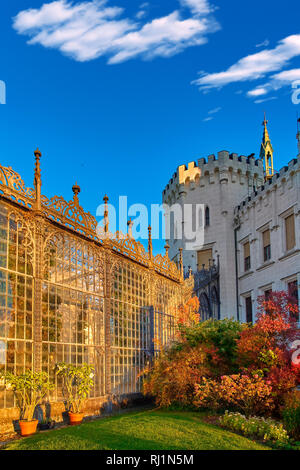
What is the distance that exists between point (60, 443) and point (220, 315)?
84.0 ft

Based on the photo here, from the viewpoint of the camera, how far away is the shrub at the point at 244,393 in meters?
12.0

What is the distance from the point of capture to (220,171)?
35.9 meters

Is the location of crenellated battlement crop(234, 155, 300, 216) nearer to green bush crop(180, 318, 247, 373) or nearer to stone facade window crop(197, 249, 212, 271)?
stone facade window crop(197, 249, 212, 271)

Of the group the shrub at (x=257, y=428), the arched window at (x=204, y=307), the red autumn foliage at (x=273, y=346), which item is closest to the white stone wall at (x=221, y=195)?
the arched window at (x=204, y=307)

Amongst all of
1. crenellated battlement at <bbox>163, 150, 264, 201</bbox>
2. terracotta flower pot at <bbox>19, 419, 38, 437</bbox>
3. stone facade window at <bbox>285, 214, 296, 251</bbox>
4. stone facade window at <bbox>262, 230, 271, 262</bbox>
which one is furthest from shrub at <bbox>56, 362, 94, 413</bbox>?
crenellated battlement at <bbox>163, 150, 264, 201</bbox>

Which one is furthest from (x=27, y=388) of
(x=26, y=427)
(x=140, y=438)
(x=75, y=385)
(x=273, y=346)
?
(x=273, y=346)

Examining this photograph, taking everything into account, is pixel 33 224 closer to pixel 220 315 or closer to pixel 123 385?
pixel 123 385

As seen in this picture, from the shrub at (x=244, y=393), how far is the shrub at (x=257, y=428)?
47.8 inches

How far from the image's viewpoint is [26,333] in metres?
10.5

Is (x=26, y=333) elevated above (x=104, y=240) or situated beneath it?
situated beneath

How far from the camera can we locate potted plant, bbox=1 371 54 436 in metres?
9.64

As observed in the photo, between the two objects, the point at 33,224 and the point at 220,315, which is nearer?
the point at 33,224

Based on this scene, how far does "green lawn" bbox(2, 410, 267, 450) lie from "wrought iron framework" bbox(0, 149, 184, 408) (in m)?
1.68
